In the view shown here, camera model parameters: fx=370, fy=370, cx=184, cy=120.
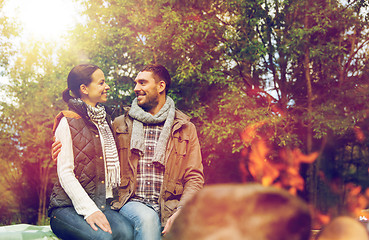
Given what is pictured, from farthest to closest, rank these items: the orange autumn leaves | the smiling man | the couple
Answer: the orange autumn leaves
the smiling man
the couple

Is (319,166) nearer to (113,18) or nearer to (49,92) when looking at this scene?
(113,18)

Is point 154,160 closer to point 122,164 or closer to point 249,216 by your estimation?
point 122,164

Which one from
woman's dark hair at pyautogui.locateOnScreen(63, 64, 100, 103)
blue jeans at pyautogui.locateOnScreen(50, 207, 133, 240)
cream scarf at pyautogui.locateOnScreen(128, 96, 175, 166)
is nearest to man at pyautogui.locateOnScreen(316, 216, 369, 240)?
blue jeans at pyautogui.locateOnScreen(50, 207, 133, 240)

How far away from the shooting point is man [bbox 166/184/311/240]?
133 centimetres

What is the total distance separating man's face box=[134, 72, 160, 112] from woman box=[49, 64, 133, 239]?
0.40 meters

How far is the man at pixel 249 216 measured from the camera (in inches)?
52.2

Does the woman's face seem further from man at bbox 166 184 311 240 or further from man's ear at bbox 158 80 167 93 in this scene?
man at bbox 166 184 311 240

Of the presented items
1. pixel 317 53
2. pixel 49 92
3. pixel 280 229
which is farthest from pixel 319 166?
pixel 280 229

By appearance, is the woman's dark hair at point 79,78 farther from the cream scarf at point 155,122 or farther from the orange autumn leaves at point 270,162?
the orange autumn leaves at point 270,162

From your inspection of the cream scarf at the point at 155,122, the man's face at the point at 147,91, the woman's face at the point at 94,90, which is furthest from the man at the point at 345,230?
the woman's face at the point at 94,90

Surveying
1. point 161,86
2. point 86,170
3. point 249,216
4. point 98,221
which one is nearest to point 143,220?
point 98,221

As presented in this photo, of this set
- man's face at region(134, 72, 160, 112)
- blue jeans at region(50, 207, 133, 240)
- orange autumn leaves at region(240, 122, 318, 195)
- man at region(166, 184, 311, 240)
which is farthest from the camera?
orange autumn leaves at region(240, 122, 318, 195)

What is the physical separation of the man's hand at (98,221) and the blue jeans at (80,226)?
29 mm

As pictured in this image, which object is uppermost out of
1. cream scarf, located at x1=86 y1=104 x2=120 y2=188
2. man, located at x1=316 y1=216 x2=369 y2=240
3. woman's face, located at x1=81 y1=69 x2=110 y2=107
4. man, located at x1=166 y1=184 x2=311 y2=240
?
woman's face, located at x1=81 y1=69 x2=110 y2=107
